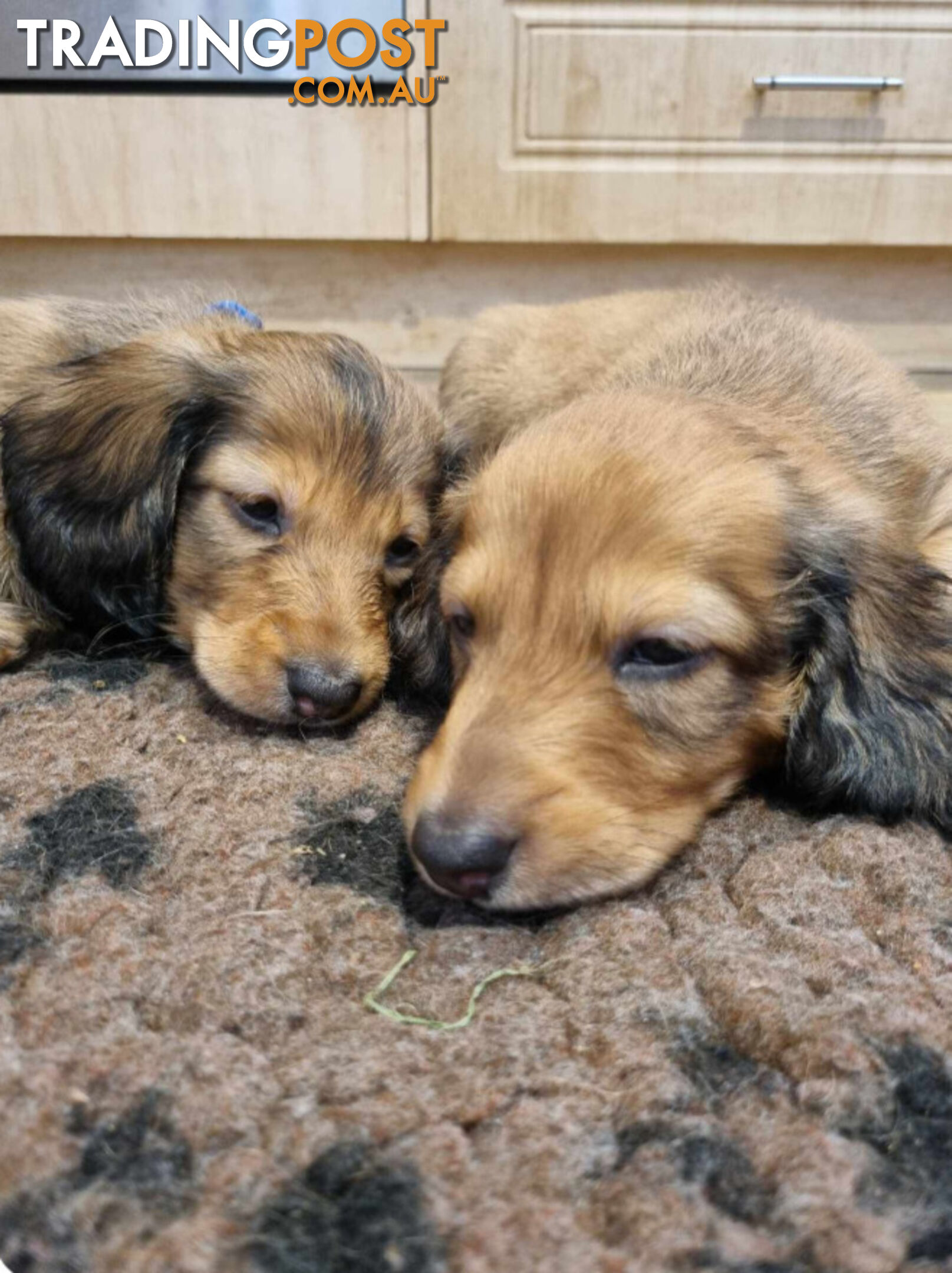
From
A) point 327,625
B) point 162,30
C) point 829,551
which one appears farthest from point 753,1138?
point 162,30

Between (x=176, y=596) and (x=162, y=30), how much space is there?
2691 millimetres

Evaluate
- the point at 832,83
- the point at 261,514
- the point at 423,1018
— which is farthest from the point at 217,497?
the point at 832,83

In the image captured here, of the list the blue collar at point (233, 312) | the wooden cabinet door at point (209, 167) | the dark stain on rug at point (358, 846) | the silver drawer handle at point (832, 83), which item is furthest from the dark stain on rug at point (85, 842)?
the silver drawer handle at point (832, 83)

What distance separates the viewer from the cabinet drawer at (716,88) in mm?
3998

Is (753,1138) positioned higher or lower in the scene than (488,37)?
lower

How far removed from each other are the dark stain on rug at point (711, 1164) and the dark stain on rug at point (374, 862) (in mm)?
440

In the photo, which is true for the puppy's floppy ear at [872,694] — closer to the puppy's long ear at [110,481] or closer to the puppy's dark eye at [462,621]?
the puppy's dark eye at [462,621]

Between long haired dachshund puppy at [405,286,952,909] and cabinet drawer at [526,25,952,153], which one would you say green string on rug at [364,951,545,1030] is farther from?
cabinet drawer at [526,25,952,153]

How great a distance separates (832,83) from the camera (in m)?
4.01

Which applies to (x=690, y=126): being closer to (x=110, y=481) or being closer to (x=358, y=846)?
(x=110, y=481)

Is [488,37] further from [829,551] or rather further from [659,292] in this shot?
[829,551]

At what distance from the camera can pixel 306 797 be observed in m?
1.93

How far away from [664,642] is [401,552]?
3.01 feet

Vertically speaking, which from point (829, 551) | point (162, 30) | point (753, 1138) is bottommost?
point (753, 1138)
